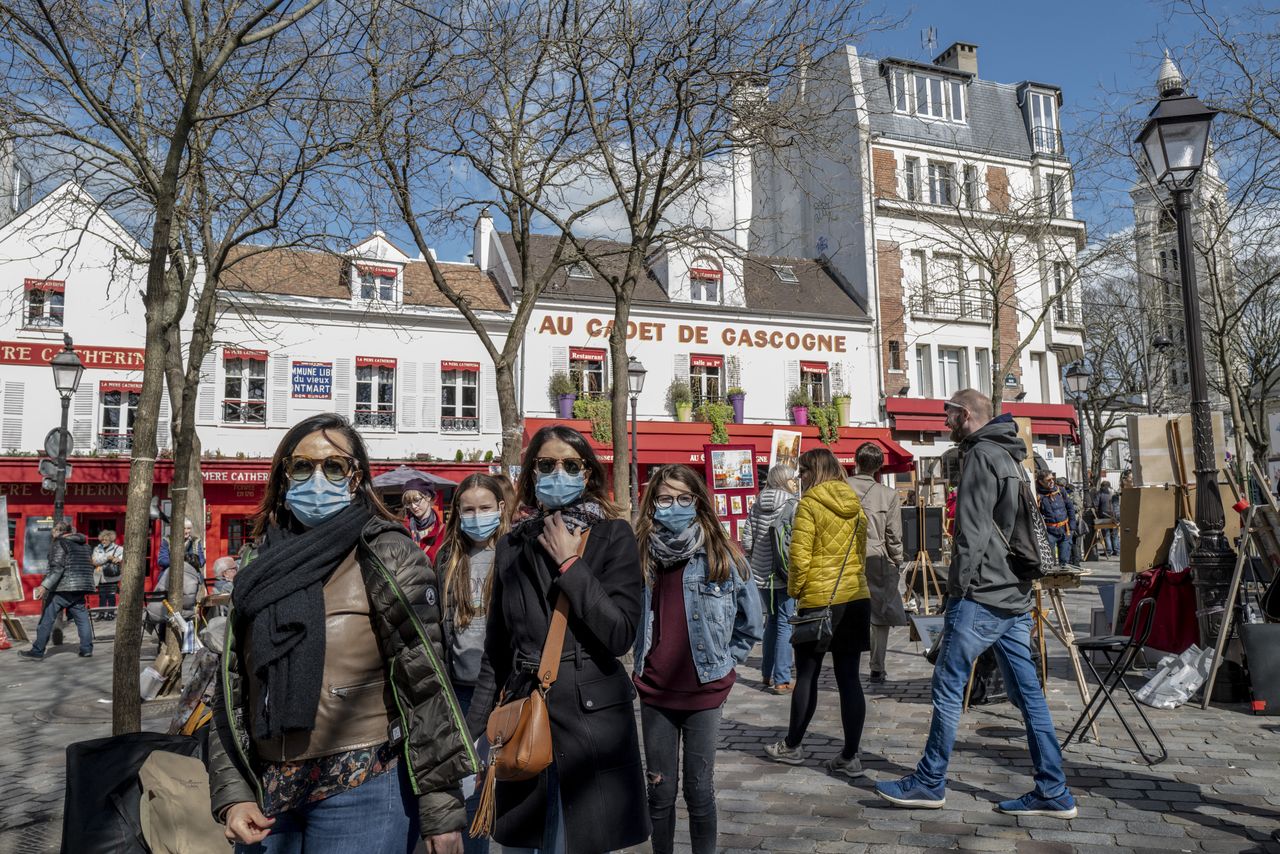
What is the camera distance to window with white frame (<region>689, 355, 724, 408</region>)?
30641 mm

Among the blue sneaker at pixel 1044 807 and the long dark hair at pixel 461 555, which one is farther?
the blue sneaker at pixel 1044 807

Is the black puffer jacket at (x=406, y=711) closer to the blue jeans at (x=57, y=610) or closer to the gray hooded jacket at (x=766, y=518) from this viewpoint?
the gray hooded jacket at (x=766, y=518)

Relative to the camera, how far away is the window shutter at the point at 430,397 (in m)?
27.6

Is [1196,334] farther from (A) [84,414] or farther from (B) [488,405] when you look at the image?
(A) [84,414]

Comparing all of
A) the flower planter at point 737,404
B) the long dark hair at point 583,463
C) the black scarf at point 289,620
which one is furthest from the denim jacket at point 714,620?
the flower planter at point 737,404

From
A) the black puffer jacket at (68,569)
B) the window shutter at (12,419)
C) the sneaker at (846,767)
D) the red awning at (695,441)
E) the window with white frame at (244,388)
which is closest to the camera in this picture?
the sneaker at (846,767)

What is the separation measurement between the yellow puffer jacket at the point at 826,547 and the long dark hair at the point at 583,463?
2681 mm

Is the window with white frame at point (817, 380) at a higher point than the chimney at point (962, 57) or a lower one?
lower

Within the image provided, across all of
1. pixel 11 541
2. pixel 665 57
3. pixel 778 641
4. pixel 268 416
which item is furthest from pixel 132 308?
pixel 778 641

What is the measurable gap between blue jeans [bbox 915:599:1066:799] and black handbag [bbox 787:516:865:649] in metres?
0.84

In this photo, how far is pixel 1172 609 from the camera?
8031 mm

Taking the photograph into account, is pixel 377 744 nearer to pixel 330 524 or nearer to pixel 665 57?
pixel 330 524

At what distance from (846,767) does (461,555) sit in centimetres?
282

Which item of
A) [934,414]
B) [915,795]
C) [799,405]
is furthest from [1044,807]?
[934,414]
